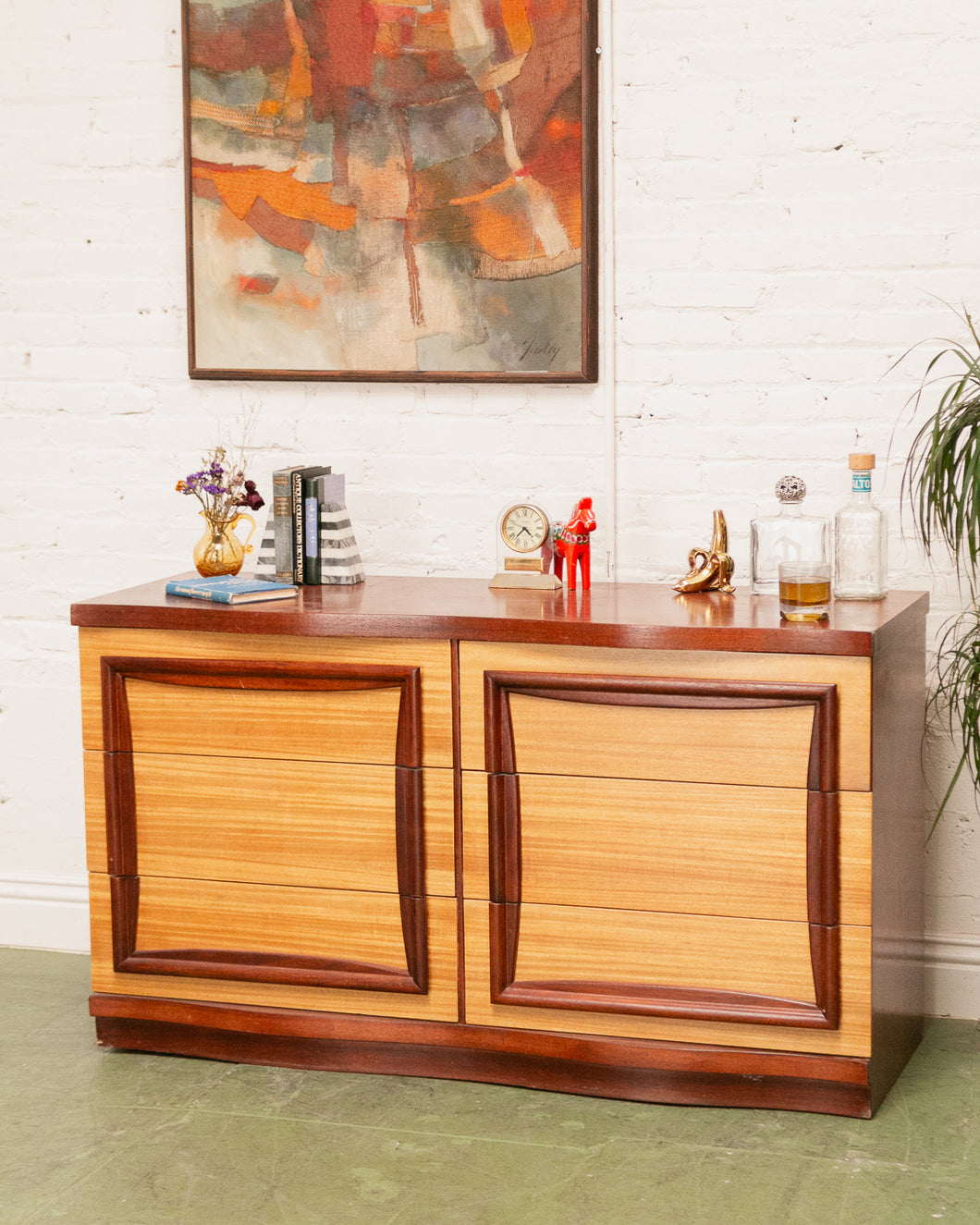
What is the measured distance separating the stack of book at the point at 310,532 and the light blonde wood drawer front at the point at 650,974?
820 millimetres

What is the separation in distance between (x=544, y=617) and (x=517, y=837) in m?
0.43

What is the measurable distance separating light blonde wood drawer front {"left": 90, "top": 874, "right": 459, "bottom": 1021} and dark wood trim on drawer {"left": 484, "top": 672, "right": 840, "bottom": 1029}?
0.45 feet

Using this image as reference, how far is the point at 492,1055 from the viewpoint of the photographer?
3.00 meters

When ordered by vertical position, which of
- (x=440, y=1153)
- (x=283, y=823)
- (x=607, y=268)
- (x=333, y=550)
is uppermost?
(x=607, y=268)

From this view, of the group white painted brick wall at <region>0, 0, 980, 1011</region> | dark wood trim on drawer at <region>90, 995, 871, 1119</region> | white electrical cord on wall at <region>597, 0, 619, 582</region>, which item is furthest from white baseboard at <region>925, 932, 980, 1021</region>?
white electrical cord on wall at <region>597, 0, 619, 582</region>

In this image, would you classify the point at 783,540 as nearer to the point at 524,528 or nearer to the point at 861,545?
the point at 861,545

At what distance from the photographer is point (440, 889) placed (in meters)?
2.98

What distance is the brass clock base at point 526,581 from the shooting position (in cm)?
317

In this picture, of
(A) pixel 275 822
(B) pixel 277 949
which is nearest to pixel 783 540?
(A) pixel 275 822

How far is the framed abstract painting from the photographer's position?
3.32 metres

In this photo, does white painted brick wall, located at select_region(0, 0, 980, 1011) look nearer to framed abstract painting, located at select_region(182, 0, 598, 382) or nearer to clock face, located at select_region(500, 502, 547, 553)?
framed abstract painting, located at select_region(182, 0, 598, 382)

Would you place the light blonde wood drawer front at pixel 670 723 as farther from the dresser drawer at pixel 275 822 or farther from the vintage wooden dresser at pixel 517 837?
the dresser drawer at pixel 275 822

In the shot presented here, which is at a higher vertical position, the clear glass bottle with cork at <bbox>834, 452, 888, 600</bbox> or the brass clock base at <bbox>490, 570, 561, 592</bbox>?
the clear glass bottle with cork at <bbox>834, 452, 888, 600</bbox>
